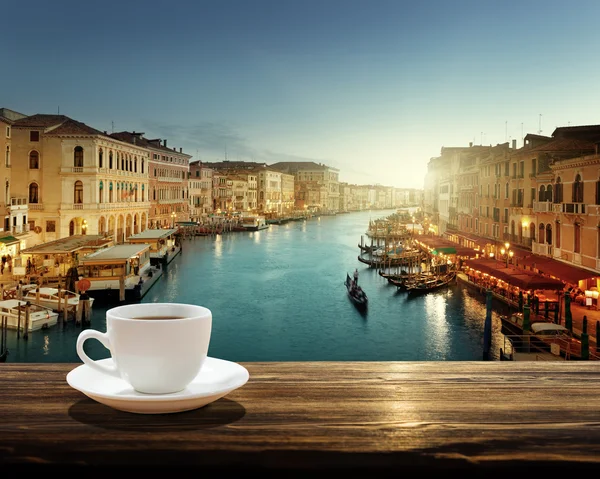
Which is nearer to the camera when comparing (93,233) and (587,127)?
(587,127)

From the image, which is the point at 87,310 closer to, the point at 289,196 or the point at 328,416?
the point at 328,416

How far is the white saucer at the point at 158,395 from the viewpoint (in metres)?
0.69

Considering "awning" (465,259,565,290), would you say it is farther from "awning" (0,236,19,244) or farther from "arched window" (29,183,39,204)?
"arched window" (29,183,39,204)

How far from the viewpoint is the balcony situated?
12281 millimetres

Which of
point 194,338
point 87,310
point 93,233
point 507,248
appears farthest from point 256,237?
point 194,338

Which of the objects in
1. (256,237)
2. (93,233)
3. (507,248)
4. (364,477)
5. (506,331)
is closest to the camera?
(364,477)

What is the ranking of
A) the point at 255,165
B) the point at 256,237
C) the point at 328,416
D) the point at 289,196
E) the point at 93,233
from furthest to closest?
the point at 289,196, the point at 255,165, the point at 256,237, the point at 93,233, the point at 328,416

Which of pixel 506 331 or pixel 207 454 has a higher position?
pixel 207 454

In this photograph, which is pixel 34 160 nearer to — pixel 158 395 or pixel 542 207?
pixel 542 207

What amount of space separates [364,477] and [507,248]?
692 inches

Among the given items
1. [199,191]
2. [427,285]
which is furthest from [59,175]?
[199,191]

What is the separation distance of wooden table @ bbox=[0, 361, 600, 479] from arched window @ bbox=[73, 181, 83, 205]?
22.7 m

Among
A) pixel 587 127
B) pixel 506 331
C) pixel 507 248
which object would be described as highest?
pixel 587 127

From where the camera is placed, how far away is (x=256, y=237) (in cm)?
4119
